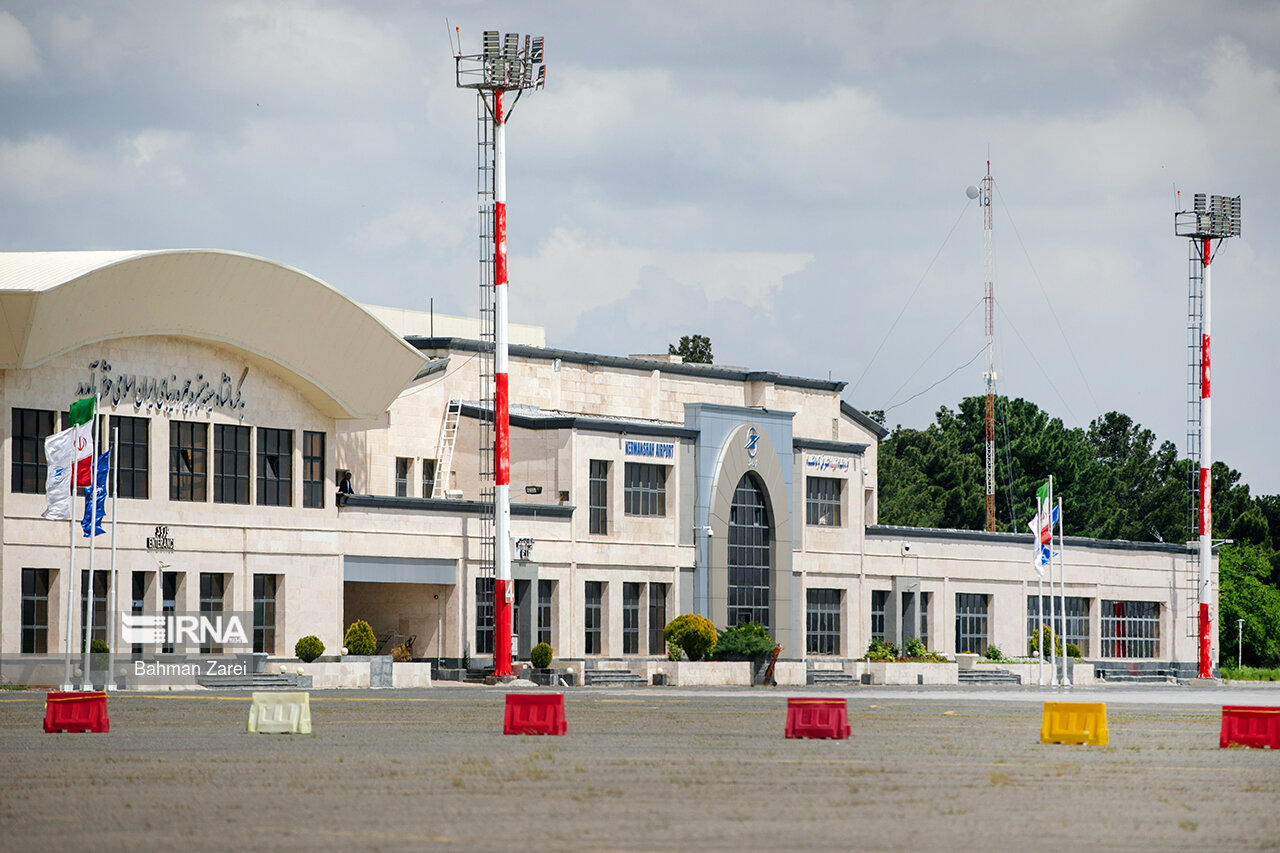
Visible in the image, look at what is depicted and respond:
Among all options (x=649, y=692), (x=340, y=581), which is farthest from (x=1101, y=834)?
(x=340, y=581)

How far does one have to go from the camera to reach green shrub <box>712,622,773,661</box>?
64.5 meters

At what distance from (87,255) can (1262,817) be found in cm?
4315

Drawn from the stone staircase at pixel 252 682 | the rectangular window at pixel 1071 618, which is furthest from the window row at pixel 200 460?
the rectangular window at pixel 1071 618

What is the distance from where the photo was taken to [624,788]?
1823cm

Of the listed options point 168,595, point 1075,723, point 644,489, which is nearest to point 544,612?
point 644,489

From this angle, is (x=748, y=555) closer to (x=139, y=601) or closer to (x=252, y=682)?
(x=252, y=682)

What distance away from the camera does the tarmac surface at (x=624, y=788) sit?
14211 millimetres

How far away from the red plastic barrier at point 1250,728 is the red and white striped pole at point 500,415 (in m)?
34.4

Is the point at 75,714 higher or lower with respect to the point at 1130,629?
higher

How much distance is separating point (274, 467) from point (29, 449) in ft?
29.5

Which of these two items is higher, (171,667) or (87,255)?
(87,255)

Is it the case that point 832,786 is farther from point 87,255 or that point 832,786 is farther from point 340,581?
point 340,581

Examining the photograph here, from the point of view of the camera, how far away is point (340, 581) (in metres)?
61.0

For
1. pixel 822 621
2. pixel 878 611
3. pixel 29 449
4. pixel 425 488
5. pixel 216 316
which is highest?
pixel 216 316
